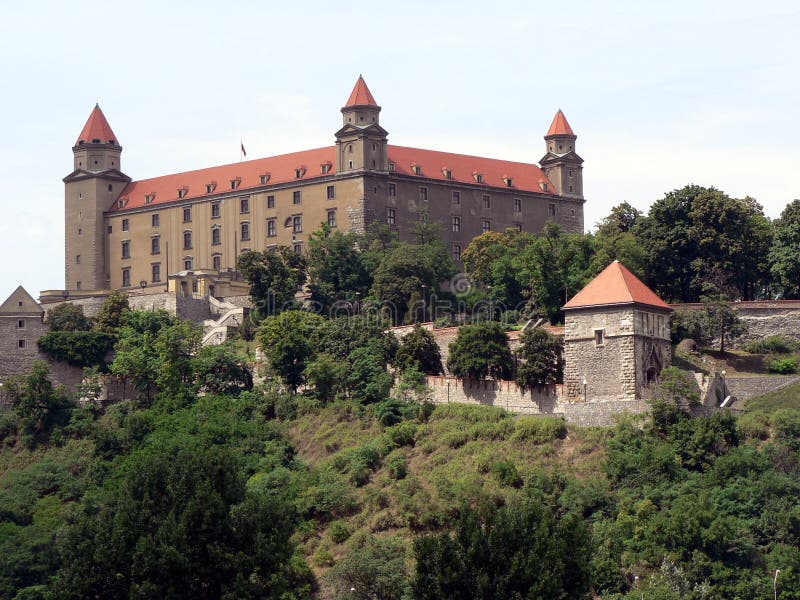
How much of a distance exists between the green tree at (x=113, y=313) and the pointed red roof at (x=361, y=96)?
57.7ft

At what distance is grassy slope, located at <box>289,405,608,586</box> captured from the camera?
77.7 m

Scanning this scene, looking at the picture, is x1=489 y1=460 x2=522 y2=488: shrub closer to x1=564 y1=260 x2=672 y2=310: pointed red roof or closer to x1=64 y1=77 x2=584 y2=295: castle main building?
x1=564 y1=260 x2=672 y2=310: pointed red roof

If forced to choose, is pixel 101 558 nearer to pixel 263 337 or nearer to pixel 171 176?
pixel 263 337

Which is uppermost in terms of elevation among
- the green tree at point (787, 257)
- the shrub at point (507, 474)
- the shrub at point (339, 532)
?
the green tree at point (787, 257)

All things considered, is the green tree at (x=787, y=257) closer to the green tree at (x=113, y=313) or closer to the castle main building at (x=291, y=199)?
the castle main building at (x=291, y=199)

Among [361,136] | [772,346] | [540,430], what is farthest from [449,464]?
[361,136]

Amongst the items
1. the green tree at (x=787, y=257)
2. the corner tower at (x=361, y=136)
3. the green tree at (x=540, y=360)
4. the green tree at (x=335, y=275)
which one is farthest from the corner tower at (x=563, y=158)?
the green tree at (x=540, y=360)

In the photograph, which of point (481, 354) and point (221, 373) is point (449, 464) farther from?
point (221, 373)

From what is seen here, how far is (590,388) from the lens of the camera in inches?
3223

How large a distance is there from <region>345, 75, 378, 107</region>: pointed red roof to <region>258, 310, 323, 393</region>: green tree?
71.3 ft

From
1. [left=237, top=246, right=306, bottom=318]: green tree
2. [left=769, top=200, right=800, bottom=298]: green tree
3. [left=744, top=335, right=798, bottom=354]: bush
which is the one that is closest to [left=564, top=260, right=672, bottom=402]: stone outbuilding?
[left=744, top=335, right=798, bottom=354]: bush

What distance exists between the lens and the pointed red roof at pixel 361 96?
368ft

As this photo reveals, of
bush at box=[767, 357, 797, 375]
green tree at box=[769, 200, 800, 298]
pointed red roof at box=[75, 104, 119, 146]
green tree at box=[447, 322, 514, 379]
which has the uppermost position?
pointed red roof at box=[75, 104, 119, 146]

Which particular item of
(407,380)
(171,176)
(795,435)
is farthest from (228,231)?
(795,435)
